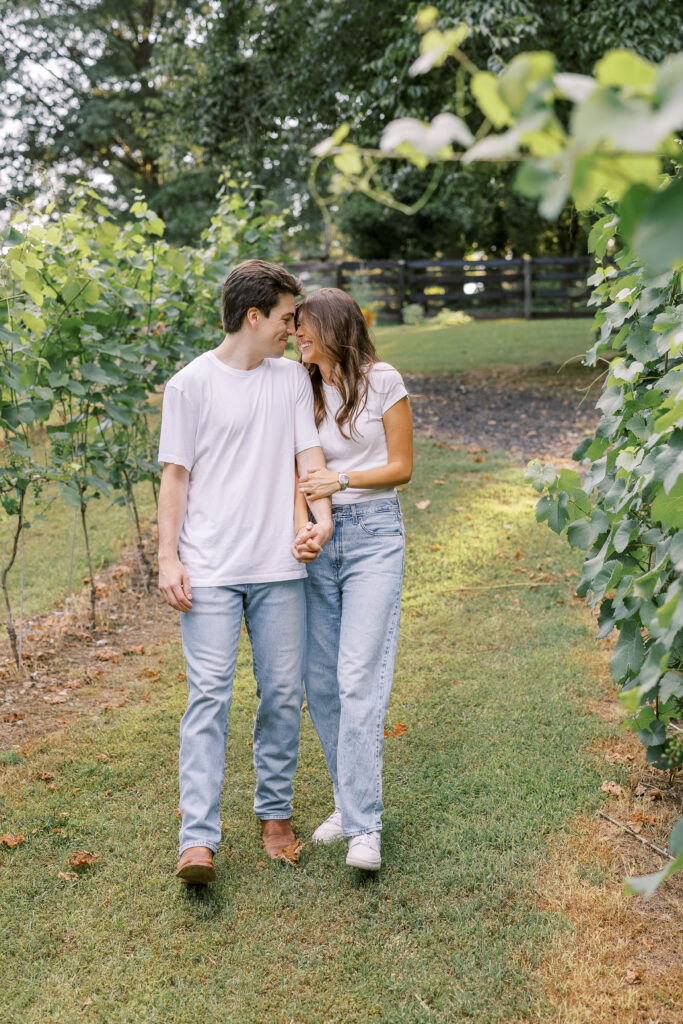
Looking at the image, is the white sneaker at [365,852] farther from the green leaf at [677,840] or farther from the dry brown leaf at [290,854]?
the green leaf at [677,840]

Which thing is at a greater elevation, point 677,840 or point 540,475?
point 540,475

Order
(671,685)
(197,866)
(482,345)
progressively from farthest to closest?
(482,345)
(197,866)
(671,685)

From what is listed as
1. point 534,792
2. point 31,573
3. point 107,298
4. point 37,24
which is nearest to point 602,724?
point 534,792

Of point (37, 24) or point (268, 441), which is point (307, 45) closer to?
point (268, 441)

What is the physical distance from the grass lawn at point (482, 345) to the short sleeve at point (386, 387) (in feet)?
36.6

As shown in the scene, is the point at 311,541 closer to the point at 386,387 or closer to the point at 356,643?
the point at 356,643

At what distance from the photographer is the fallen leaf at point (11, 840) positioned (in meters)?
3.13

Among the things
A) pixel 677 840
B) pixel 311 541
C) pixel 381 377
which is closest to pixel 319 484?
pixel 311 541

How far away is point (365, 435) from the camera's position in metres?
2.98

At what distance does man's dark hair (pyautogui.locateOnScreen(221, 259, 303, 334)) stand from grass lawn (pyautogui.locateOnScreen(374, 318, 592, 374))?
11284mm

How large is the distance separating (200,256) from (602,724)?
3908mm

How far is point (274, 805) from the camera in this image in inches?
122

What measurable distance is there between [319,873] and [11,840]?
43.4 inches

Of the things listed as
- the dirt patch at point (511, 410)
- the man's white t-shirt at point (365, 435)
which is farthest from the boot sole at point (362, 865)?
the dirt patch at point (511, 410)
